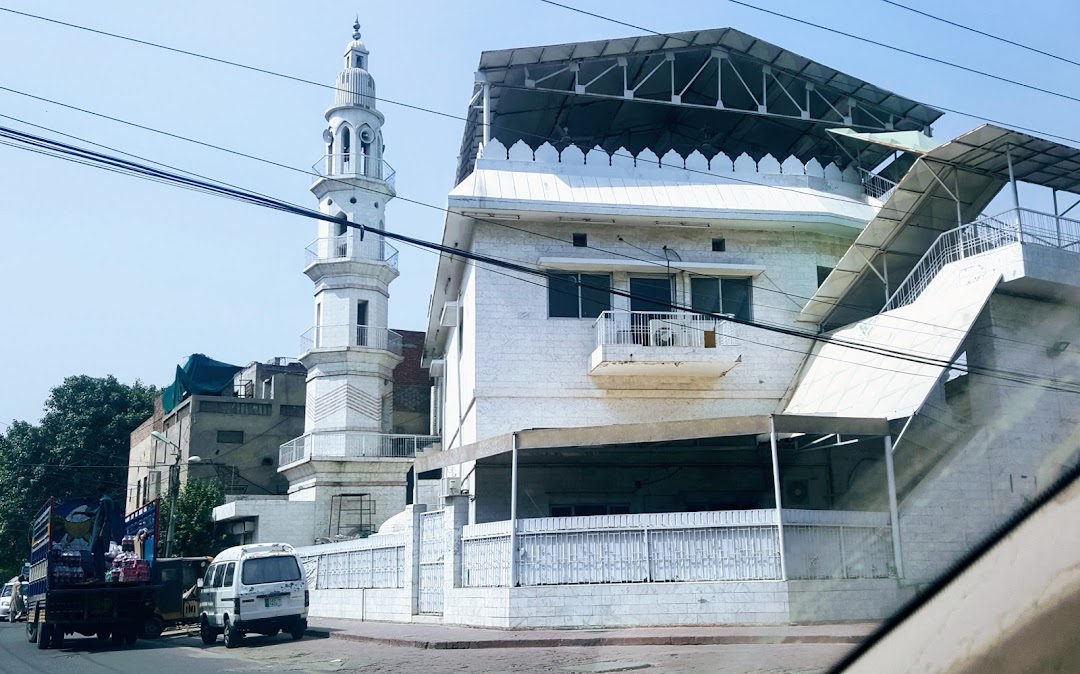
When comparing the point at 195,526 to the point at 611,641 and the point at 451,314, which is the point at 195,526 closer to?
the point at 451,314

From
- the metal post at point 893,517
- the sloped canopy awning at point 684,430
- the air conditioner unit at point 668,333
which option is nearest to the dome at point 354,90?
the air conditioner unit at point 668,333

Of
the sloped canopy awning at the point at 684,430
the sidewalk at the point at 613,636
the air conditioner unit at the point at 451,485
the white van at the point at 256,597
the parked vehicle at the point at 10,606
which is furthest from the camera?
the parked vehicle at the point at 10,606

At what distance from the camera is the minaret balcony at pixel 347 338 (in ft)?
126

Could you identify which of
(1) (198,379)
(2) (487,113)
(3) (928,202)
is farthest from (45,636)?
(1) (198,379)

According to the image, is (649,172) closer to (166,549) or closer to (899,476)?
(899,476)

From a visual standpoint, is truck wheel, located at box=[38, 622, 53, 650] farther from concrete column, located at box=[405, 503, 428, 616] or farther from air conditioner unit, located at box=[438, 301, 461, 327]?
air conditioner unit, located at box=[438, 301, 461, 327]

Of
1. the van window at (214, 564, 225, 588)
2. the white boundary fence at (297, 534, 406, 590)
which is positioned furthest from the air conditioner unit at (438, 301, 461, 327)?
the van window at (214, 564, 225, 588)

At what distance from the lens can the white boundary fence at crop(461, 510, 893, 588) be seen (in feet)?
50.8

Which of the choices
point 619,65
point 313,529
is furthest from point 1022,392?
point 313,529

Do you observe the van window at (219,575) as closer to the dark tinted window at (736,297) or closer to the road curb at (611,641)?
the road curb at (611,641)

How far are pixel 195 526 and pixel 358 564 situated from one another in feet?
59.1

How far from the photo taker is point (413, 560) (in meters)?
20.0

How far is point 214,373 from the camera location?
50344 millimetres

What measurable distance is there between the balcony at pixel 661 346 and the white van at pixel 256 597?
7.72 metres
